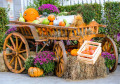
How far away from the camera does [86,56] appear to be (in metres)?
4.93

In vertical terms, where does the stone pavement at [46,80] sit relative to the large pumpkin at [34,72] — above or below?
below

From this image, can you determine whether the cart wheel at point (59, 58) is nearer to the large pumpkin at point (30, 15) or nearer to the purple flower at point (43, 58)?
the purple flower at point (43, 58)

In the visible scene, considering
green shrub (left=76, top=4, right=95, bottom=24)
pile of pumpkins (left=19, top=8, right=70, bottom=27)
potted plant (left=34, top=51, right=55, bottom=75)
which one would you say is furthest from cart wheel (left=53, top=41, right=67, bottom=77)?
green shrub (left=76, top=4, right=95, bottom=24)

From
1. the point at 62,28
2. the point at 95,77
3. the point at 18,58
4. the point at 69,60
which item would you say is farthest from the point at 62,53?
the point at 18,58

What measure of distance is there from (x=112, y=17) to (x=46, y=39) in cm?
255

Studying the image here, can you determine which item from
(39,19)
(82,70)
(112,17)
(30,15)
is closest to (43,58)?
(82,70)

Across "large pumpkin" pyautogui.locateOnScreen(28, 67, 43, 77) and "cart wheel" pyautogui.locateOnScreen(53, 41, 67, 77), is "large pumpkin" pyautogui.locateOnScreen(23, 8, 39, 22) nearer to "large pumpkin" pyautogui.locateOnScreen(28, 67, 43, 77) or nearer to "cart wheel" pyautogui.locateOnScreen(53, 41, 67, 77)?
"cart wheel" pyautogui.locateOnScreen(53, 41, 67, 77)

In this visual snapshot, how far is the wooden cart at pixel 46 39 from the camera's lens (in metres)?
5.11

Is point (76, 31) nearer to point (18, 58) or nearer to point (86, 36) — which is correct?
point (86, 36)

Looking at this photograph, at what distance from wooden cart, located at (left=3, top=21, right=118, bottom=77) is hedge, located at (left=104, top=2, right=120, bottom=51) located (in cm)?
100

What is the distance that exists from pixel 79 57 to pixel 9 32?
7.42 ft

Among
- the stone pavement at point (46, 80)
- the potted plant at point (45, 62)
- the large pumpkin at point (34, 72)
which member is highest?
the potted plant at point (45, 62)

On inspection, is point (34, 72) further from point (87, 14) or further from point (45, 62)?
point (87, 14)

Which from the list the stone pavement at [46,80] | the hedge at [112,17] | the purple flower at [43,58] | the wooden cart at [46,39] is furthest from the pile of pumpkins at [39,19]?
the hedge at [112,17]
